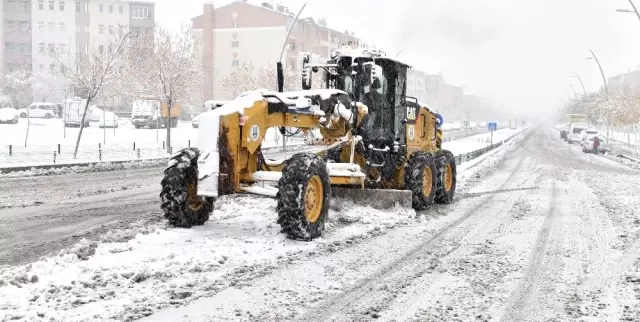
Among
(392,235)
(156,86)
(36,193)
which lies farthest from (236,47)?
(392,235)

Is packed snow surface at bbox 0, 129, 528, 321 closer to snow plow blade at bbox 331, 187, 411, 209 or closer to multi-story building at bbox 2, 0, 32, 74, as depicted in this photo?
snow plow blade at bbox 331, 187, 411, 209

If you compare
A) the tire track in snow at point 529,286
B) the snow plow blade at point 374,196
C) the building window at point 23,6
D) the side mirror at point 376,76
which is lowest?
the tire track in snow at point 529,286

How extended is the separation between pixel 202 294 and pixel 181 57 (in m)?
29.5

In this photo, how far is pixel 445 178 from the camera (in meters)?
14.1

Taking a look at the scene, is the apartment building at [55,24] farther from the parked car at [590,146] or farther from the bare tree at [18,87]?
the parked car at [590,146]

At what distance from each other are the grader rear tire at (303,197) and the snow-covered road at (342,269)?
0.24m

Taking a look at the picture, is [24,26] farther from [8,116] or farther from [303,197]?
[303,197]

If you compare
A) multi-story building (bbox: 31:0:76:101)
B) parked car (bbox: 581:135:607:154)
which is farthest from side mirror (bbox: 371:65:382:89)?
multi-story building (bbox: 31:0:76:101)

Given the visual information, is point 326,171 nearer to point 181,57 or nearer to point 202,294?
point 202,294

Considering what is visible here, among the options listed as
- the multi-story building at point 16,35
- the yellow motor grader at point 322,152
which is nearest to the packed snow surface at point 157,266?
the yellow motor grader at point 322,152

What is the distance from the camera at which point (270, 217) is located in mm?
10727

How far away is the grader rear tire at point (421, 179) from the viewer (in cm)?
1230

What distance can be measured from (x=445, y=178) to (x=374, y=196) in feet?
9.75

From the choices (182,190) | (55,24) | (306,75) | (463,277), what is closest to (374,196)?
(306,75)
